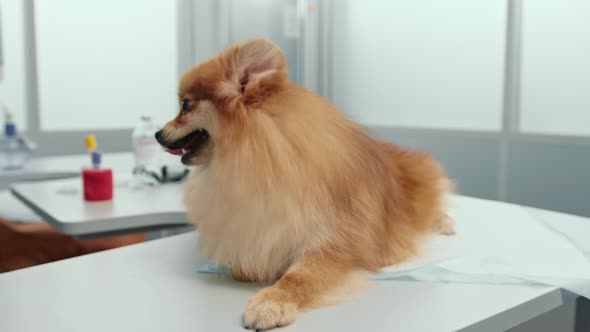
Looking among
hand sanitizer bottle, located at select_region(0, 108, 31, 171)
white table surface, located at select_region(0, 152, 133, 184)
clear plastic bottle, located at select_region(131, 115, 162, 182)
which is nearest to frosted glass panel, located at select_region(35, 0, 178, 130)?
white table surface, located at select_region(0, 152, 133, 184)

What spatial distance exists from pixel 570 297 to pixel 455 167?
2556 millimetres

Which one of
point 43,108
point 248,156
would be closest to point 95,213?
point 248,156

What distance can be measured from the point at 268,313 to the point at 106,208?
0.97 m

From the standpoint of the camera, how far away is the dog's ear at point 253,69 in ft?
2.81

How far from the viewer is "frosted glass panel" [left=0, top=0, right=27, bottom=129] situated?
130 inches

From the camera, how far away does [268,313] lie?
0.69 meters

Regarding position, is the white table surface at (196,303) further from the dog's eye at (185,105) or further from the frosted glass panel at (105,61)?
the frosted glass panel at (105,61)

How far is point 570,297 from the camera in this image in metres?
0.85

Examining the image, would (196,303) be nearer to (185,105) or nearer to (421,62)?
(185,105)

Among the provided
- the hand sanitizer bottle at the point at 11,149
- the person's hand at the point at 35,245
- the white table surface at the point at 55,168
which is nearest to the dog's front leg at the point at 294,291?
the person's hand at the point at 35,245

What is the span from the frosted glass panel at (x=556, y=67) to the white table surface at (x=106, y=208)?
6.94ft

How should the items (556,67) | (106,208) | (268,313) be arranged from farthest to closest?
(556,67) < (106,208) < (268,313)

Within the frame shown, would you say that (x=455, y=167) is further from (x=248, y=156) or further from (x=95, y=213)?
(x=248, y=156)

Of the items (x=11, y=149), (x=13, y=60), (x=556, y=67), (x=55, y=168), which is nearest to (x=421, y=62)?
(x=556, y=67)
